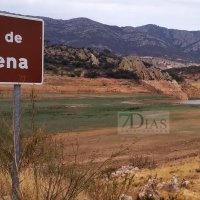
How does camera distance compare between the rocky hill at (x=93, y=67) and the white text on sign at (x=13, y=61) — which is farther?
the rocky hill at (x=93, y=67)

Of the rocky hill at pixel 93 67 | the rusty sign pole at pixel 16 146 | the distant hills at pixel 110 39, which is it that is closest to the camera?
the rusty sign pole at pixel 16 146

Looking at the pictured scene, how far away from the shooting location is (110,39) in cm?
15512

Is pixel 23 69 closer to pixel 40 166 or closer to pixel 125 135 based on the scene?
pixel 40 166

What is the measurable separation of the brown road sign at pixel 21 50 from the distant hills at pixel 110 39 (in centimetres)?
13317

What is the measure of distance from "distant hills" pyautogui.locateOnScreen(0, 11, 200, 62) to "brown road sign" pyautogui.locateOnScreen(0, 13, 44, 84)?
437ft

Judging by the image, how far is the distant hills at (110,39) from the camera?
14388cm

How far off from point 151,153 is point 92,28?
145 m

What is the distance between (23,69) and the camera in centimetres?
421

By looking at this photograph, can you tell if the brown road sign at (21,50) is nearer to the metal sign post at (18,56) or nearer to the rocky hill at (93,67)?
the metal sign post at (18,56)

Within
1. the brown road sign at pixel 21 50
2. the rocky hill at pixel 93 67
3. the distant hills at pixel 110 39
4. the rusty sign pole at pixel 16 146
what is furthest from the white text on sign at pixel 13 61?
the distant hills at pixel 110 39

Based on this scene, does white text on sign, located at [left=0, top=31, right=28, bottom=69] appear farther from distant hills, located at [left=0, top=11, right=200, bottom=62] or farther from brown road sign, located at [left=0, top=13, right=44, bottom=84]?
distant hills, located at [left=0, top=11, right=200, bottom=62]

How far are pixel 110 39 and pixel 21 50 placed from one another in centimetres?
15259

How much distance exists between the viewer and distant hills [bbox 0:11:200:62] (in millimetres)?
143875

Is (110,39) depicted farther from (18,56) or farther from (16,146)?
(16,146)
